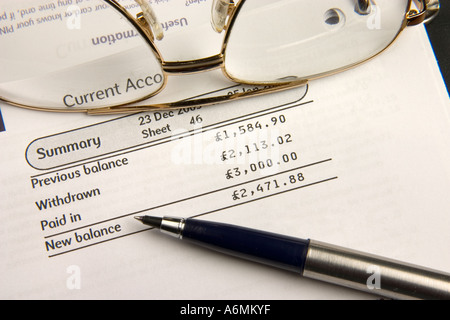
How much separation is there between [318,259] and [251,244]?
0.08 m

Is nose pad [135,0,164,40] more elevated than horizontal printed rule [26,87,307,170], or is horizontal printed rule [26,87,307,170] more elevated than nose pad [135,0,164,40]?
nose pad [135,0,164,40]

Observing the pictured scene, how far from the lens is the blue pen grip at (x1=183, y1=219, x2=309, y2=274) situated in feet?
1.67

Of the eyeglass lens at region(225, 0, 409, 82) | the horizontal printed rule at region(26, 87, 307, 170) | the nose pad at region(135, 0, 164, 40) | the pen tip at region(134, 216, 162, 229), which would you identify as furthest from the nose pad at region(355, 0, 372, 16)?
the pen tip at region(134, 216, 162, 229)

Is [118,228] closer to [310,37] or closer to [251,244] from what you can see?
[251,244]

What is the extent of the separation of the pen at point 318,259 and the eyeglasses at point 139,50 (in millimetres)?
174

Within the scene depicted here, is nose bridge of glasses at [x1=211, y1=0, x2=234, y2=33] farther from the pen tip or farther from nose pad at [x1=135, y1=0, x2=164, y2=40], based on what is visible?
the pen tip

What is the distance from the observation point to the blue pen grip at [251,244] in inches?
20.1

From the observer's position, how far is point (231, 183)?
1.82 feet

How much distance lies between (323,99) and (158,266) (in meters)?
0.31

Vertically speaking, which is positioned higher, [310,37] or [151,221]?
[310,37]

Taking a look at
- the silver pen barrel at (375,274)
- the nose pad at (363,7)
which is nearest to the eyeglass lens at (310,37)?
the nose pad at (363,7)

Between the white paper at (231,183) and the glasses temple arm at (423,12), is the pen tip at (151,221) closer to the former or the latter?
the white paper at (231,183)

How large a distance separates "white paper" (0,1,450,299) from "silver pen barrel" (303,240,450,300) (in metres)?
0.03

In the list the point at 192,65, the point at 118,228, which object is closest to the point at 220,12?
the point at 192,65
